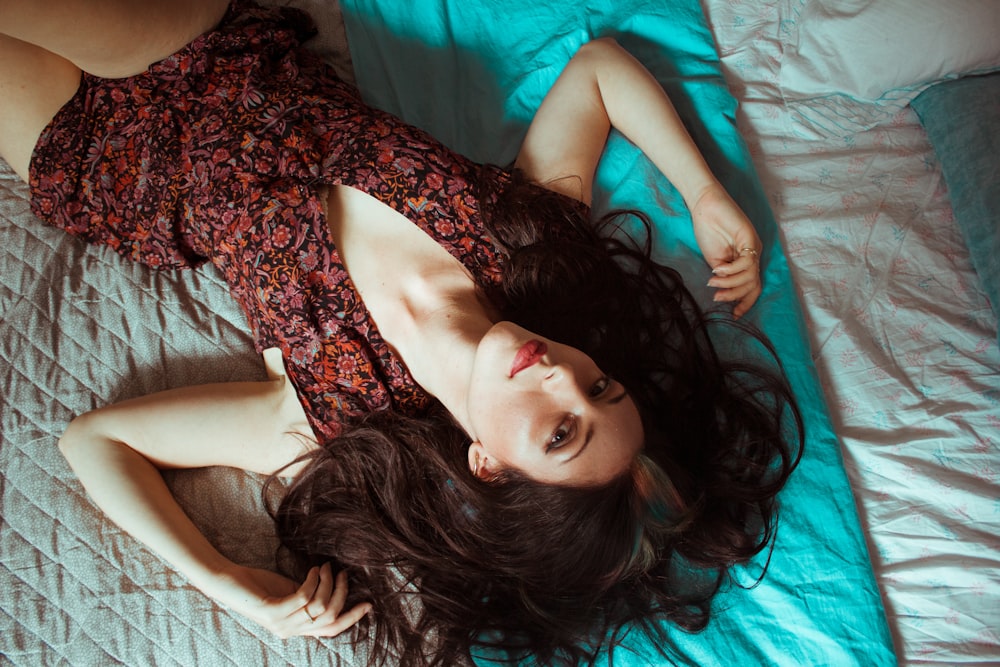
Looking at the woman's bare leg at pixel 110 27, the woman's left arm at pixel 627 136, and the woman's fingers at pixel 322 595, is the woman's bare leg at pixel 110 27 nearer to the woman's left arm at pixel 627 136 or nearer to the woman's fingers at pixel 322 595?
the woman's left arm at pixel 627 136

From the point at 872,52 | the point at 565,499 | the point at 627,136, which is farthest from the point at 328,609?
the point at 872,52

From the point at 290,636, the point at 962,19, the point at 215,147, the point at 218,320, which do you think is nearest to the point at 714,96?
the point at 962,19

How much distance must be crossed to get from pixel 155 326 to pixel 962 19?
1866 mm

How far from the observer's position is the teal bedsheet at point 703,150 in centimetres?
130

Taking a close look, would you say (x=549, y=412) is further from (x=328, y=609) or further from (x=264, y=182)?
(x=264, y=182)

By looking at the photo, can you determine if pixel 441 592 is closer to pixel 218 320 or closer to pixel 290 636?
pixel 290 636

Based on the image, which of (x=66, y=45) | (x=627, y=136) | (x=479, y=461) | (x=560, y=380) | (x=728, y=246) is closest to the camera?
(x=560, y=380)

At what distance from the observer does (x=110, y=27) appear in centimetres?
135

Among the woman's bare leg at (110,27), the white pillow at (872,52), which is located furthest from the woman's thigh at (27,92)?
the white pillow at (872,52)

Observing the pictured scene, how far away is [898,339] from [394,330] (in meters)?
1.01

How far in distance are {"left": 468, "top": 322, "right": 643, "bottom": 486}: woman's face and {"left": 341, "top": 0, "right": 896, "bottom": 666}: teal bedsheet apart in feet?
1.43

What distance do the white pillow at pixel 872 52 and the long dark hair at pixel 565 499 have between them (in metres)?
0.63

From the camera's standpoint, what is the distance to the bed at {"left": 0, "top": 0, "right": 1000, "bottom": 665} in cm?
131

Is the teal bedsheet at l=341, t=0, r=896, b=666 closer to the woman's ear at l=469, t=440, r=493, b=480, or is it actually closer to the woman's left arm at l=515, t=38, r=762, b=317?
the woman's left arm at l=515, t=38, r=762, b=317
